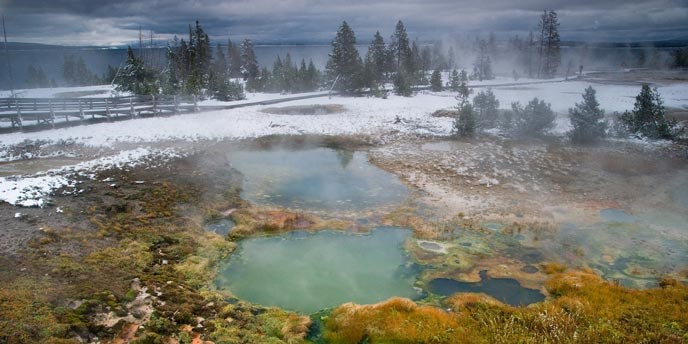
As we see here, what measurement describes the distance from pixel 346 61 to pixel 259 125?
2522 cm

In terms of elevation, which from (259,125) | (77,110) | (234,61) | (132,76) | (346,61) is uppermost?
(234,61)

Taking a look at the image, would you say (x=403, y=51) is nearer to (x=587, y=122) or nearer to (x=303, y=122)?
(x=303, y=122)

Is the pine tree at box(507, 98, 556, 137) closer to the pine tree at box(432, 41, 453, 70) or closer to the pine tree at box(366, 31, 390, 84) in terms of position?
the pine tree at box(366, 31, 390, 84)

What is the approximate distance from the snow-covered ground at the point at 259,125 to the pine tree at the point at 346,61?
4.63 m

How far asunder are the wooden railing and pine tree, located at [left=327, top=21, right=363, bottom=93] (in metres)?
24.3

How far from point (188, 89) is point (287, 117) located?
11.5m

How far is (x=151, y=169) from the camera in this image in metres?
22.6

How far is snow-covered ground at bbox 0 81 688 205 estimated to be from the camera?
20.8m

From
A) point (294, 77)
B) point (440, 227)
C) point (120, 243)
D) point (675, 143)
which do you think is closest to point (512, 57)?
point (294, 77)

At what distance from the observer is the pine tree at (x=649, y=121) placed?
29.8 metres

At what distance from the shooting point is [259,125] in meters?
34.3

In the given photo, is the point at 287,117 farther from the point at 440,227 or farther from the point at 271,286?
the point at 271,286

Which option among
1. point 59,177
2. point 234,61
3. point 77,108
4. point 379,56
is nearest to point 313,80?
point 379,56

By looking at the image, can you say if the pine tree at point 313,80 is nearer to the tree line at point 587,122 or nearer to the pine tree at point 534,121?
the tree line at point 587,122
